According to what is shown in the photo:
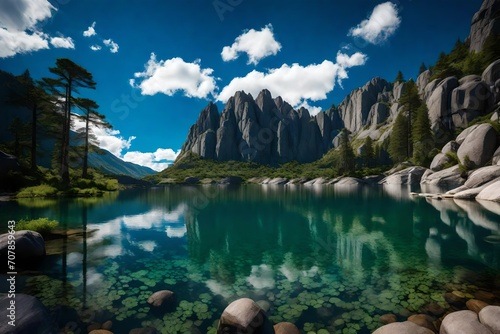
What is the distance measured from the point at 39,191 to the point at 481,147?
69.1m

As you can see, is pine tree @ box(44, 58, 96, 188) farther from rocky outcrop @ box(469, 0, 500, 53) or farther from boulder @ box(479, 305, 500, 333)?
rocky outcrop @ box(469, 0, 500, 53)

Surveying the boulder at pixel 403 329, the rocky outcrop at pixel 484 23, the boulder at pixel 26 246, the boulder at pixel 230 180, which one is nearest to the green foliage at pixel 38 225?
the boulder at pixel 26 246

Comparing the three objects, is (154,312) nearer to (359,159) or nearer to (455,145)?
(455,145)

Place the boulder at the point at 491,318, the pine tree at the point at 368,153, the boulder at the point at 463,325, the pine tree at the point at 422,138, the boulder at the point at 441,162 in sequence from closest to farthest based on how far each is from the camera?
the boulder at the point at 463,325 < the boulder at the point at 491,318 < the boulder at the point at 441,162 < the pine tree at the point at 422,138 < the pine tree at the point at 368,153

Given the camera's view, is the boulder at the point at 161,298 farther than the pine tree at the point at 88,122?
No

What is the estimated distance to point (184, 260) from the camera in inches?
435

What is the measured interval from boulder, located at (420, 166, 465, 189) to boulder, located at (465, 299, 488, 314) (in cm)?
4542

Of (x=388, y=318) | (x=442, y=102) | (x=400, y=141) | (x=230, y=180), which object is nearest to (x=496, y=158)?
(x=442, y=102)

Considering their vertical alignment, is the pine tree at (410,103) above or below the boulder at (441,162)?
above

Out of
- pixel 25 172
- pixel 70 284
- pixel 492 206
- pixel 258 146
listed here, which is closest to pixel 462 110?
pixel 492 206

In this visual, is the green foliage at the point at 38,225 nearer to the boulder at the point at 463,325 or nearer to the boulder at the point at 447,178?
the boulder at the point at 463,325

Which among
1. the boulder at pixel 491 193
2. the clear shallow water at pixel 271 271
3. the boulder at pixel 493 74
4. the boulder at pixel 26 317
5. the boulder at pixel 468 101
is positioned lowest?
the clear shallow water at pixel 271 271

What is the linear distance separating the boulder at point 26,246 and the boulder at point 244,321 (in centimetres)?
967

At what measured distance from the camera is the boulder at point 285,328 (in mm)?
5672
